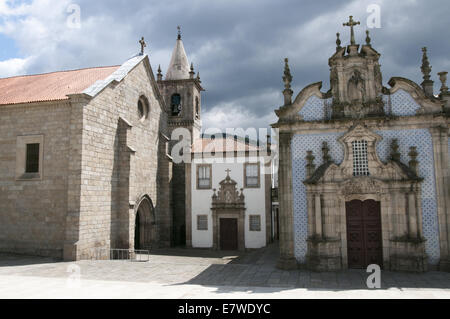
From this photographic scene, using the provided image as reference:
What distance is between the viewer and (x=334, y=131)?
45.0 feet

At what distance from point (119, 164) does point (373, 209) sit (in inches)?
501

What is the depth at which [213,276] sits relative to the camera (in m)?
12.2

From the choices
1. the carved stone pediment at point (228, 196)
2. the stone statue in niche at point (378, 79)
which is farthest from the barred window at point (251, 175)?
the stone statue in niche at point (378, 79)

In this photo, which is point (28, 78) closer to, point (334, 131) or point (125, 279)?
point (125, 279)

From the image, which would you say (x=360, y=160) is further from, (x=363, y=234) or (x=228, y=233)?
(x=228, y=233)

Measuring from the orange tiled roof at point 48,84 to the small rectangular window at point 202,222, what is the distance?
37.0ft

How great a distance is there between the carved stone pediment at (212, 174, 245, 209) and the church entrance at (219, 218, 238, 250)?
1.07m

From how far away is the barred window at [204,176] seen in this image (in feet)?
79.4

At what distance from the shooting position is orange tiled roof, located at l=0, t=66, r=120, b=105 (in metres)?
16.9

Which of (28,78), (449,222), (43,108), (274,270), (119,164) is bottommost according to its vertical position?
(274,270)
